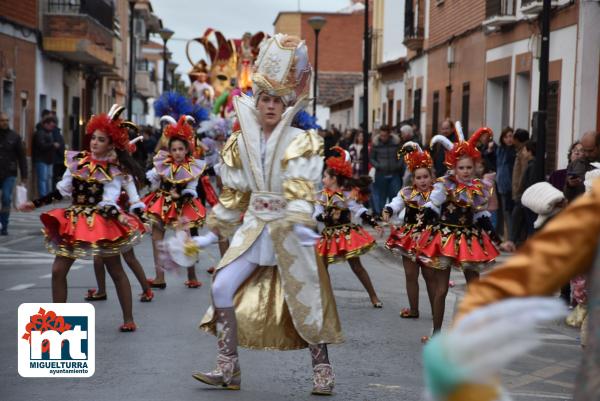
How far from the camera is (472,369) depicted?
2.51 m

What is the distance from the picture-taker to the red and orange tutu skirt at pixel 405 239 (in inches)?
427

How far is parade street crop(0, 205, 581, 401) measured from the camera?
24.0ft

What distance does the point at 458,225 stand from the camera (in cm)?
965

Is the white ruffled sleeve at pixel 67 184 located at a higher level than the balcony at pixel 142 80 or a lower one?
lower

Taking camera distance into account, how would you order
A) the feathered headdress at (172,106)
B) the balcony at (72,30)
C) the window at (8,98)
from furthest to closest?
the balcony at (72,30)
the window at (8,98)
the feathered headdress at (172,106)

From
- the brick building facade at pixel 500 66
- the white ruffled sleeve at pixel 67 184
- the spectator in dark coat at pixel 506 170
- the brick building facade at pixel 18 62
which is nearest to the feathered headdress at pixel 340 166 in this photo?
the white ruffled sleeve at pixel 67 184

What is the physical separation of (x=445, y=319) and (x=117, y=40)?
124 feet

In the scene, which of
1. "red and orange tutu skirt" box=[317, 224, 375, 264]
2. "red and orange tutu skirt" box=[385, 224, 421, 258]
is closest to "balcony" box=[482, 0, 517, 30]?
"red and orange tutu skirt" box=[317, 224, 375, 264]

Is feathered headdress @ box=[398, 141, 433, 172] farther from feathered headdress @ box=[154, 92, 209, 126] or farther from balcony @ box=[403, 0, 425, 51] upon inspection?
balcony @ box=[403, 0, 425, 51]

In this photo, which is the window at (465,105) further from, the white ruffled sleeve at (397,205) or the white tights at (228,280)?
the white tights at (228,280)

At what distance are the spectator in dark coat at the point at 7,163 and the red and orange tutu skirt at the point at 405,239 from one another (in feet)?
30.5

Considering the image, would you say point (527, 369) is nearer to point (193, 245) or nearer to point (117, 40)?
point (193, 245)

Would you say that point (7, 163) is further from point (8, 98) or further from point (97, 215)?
point (97, 215)

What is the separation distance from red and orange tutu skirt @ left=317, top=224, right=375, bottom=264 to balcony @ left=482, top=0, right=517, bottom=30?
11634mm
